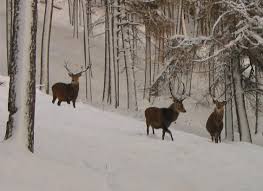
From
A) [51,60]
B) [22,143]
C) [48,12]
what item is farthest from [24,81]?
[51,60]

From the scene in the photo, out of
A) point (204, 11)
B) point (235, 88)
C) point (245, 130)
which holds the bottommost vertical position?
point (245, 130)

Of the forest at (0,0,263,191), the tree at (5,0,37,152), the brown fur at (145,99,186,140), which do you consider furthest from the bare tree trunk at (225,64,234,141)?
the tree at (5,0,37,152)

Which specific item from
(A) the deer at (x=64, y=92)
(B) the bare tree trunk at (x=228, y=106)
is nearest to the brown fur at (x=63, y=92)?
(A) the deer at (x=64, y=92)

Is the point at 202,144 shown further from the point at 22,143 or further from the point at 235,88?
the point at 235,88

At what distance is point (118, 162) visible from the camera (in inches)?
376

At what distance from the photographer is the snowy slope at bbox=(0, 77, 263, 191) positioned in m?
7.50

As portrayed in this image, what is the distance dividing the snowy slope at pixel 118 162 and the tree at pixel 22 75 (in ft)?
0.96

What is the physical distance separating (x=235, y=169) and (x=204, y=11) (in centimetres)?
1054

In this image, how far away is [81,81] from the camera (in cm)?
3484

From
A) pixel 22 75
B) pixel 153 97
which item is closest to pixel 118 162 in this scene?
pixel 22 75

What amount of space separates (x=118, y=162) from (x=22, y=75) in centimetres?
263

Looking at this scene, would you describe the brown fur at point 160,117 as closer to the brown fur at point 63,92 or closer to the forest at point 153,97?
the forest at point 153,97

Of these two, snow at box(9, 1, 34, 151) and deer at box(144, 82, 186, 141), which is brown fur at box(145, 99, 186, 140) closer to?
deer at box(144, 82, 186, 141)

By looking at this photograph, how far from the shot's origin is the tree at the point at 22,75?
784 centimetres
